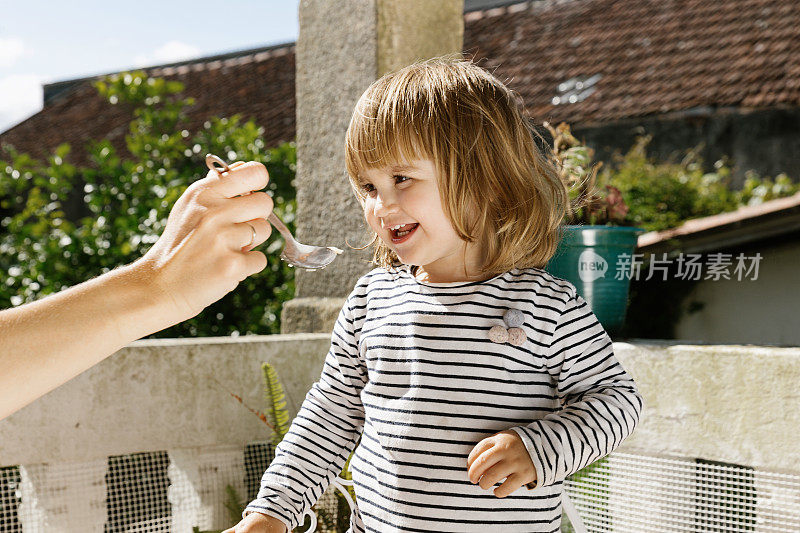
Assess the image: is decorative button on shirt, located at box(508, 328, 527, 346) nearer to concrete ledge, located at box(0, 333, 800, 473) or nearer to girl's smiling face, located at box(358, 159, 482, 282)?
girl's smiling face, located at box(358, 159, 482, 282)

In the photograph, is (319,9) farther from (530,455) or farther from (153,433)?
(530,455)

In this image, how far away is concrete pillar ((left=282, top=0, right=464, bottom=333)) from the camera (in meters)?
2.54

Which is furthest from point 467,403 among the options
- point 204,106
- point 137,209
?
point 204,106

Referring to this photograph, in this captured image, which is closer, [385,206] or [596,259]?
→ [385,206]

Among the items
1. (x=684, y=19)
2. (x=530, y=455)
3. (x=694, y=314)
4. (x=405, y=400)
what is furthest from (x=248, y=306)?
(x=684, y=19)

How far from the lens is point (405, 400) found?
1.36 metres

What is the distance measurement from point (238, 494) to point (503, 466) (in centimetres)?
119

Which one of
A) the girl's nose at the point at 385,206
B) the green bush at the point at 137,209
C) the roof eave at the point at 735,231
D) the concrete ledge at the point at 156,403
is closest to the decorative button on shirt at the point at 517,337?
the girl's nose at the point at 385,206

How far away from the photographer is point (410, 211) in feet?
4.35

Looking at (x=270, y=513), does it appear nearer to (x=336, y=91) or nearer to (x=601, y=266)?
(x=601, y=266)

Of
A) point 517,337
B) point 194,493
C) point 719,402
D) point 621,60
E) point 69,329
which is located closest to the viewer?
point 69,329

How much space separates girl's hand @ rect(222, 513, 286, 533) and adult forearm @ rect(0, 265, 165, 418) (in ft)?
2.18

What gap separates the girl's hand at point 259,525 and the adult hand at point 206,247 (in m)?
0.65

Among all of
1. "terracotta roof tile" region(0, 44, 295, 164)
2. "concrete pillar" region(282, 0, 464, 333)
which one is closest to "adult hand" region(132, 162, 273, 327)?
"concrete pillar" region(282, 0, 464, 333)
